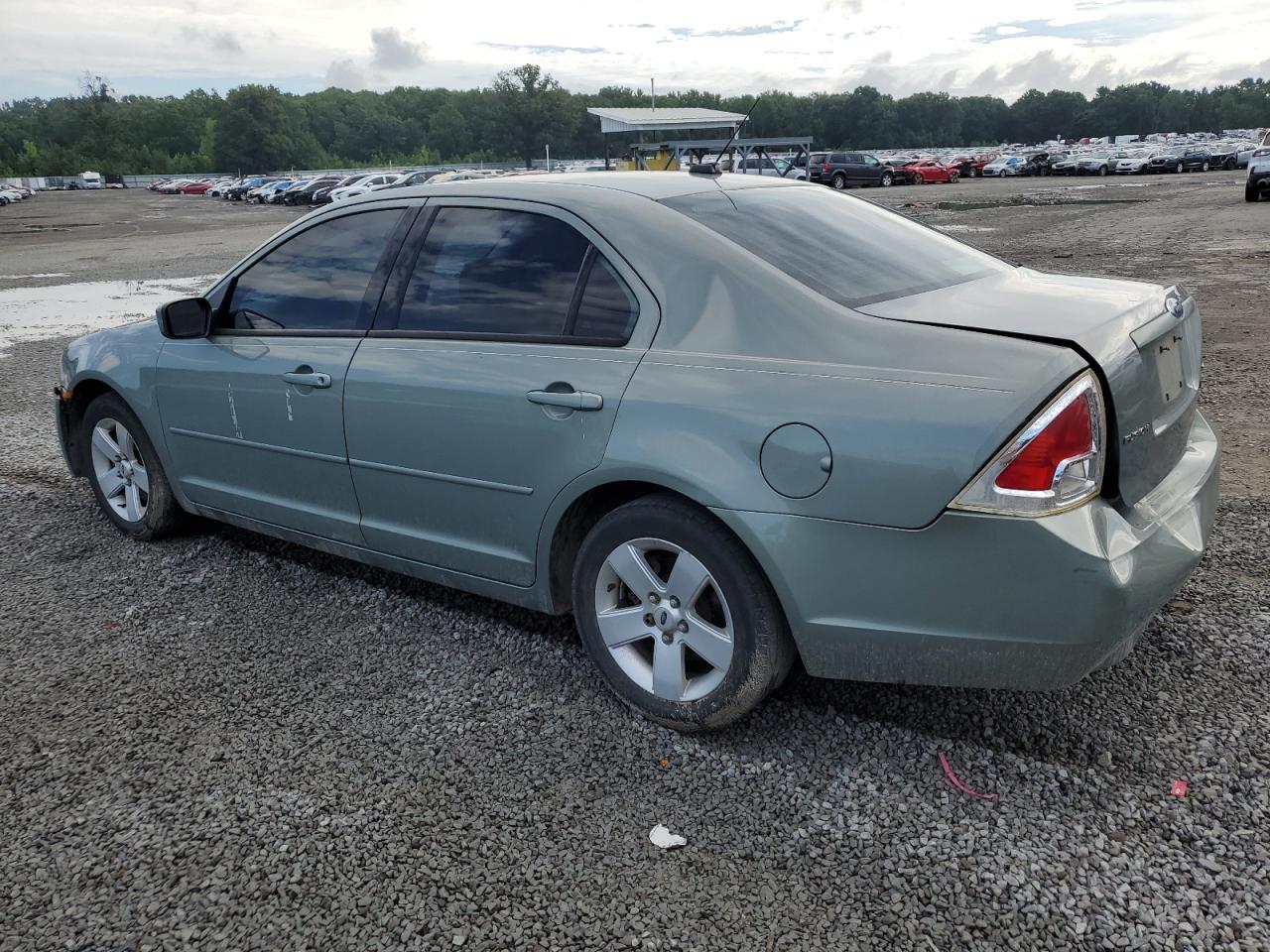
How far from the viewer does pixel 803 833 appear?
2.67 m

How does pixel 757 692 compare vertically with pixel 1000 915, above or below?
above

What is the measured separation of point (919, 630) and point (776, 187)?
190 centimetres

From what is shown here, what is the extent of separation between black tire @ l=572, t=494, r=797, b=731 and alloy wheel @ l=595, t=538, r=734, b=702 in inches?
0.9

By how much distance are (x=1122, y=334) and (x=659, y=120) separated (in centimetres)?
3400

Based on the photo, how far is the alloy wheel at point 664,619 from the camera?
2971 mm

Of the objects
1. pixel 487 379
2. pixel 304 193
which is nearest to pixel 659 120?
pixel 304 193

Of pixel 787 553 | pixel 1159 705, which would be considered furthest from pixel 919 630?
pixel 1159 705

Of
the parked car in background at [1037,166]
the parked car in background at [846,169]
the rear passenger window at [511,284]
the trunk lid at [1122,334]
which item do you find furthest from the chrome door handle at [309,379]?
the parked car in background at [1037,166]

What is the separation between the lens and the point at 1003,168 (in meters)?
59.8

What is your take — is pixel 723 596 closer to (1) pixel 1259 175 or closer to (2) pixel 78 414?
(2) pixel 78 414

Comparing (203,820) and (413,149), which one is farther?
(413,149)

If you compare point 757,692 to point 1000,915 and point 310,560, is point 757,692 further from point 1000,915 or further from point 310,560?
point 310,560

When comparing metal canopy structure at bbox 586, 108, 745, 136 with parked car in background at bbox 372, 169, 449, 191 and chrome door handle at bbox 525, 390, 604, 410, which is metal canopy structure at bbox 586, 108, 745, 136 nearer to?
parked car in background at bbox 372, 169, 449, 191

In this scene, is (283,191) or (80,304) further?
(283,191)
